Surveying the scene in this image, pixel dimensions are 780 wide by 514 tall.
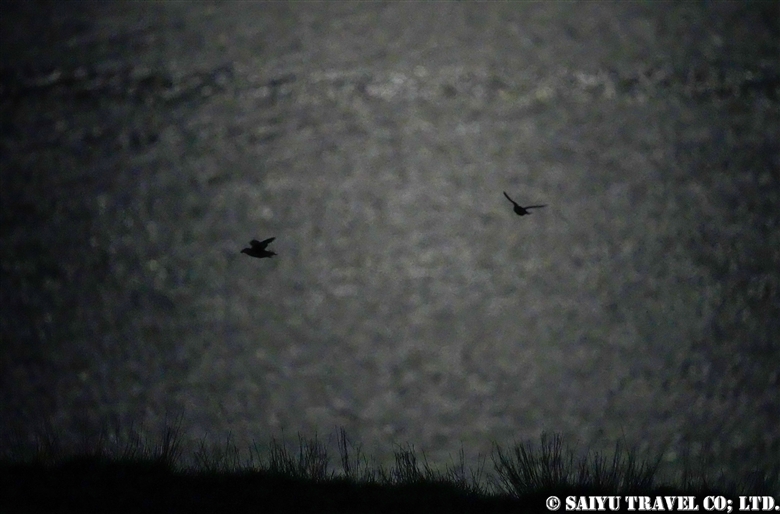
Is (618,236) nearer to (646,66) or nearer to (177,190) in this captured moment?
(646,66)

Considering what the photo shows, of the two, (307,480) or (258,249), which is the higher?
(258,249)

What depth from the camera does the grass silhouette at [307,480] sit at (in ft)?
3.26

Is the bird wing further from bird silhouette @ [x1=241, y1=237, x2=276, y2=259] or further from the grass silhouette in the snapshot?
the grass silhouette

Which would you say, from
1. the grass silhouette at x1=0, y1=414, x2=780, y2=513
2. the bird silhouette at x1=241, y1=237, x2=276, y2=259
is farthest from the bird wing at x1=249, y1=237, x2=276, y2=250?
the grass silhouette at x1=0, y1=414, x2=780, y2=513

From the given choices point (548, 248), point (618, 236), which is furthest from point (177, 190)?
point (618, 236)

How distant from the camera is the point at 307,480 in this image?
3.51 ft

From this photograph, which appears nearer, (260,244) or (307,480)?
(307,480)

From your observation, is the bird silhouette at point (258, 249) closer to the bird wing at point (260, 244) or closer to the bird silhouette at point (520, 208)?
the bird wing at point (260, 244)

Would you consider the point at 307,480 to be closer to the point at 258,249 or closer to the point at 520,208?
the point at 258,249

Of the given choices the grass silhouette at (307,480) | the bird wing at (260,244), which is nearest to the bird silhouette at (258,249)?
the bird wing at (260,244)

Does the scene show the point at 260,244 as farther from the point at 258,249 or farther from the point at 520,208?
the point at 520,208

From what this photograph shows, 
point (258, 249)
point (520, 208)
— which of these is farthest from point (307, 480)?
point (520, 208)

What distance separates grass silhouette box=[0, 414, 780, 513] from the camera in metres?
0.99

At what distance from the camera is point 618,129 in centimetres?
144
